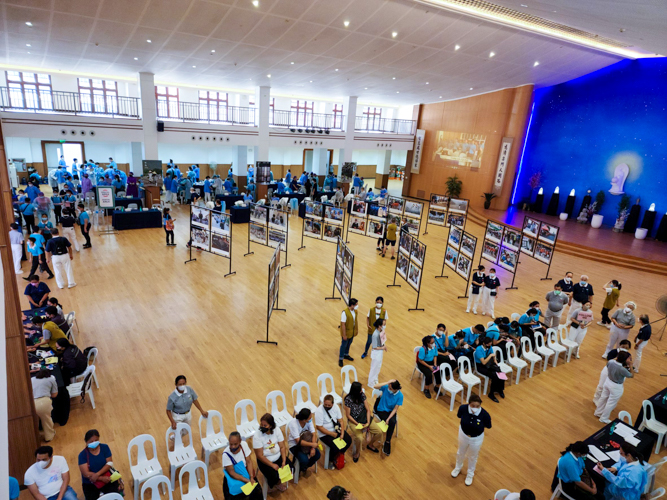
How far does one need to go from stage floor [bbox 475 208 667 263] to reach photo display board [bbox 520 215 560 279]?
14.7ft

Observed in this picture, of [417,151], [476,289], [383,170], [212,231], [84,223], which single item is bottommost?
[476,289]

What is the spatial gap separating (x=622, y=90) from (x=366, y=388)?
18909mm

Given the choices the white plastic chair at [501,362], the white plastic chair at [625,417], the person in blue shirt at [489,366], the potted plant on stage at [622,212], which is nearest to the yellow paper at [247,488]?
the person in blue shirt at [489,366]

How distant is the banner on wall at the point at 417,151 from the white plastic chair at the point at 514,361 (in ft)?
68.0

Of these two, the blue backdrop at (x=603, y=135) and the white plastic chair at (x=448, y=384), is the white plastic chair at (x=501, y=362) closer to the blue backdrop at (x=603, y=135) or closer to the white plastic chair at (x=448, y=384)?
the white plastic chair at (x=448, y=384)

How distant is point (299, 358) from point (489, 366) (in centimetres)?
340

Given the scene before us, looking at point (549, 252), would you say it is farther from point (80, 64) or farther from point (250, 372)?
point (80, 64)

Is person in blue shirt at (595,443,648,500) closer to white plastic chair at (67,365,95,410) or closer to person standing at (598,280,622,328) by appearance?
person standing at (598,280,622,328)

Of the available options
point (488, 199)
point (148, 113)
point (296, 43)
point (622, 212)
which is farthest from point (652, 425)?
point (148, 113)

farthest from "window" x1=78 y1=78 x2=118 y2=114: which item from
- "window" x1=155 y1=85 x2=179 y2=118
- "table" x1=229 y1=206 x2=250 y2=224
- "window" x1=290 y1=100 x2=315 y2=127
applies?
"window" x1=290 y1=100 x2=315 y2=127

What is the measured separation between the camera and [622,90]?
1802cm

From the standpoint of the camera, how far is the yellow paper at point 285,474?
466cm

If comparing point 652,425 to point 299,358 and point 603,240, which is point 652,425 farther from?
point 603,240

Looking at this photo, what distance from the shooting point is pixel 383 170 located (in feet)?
101
